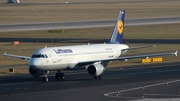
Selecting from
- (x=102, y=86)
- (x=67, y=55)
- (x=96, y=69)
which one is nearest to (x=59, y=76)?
(x=67, y=55)

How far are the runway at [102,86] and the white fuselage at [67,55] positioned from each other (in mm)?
1932

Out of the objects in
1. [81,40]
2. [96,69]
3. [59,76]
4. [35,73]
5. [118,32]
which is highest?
[81,40]

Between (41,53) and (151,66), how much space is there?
22.0m

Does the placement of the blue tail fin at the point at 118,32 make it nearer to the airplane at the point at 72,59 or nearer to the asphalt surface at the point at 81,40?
the airplane at the point at 72,59

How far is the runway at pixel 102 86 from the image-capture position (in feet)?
163

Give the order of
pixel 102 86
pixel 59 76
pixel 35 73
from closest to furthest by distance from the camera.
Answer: pixel 102 86, pixel 35 73, pixel 59 76

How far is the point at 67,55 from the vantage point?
203 ft

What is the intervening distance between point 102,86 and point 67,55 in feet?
22.6

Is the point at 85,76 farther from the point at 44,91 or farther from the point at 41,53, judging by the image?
the point at 44,91

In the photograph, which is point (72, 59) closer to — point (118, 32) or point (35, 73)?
point (35, 73)

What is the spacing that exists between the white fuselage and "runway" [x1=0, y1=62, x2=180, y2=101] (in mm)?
1932

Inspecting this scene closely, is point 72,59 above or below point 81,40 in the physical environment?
below

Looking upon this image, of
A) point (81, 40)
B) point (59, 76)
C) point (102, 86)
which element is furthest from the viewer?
point (81, 40)

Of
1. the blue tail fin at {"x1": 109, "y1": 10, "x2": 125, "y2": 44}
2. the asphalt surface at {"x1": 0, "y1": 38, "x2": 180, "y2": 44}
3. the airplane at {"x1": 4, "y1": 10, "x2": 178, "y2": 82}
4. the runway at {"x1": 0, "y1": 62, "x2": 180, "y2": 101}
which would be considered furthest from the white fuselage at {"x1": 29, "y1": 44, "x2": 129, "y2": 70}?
the asphalt surface at {"x1": 0, "y1": 38, "x2": 180, "y2": 44}
